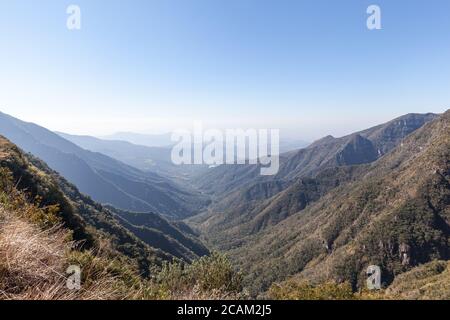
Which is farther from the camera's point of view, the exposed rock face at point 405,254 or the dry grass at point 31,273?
the exposed rock face at point 405,254

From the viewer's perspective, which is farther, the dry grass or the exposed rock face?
the exposed rock face

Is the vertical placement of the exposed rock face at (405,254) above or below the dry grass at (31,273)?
below

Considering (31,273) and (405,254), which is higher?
(31,273)

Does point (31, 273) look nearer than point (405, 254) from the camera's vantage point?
Yes

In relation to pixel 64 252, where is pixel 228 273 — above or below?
below

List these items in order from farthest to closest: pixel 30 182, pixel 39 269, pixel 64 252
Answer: pixel 30 182
pixel 64 252
pixel 39 269

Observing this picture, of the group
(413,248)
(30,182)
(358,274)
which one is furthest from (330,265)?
(30,182)

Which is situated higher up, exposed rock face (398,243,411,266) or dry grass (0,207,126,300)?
dry grass (0,207,126,300)
